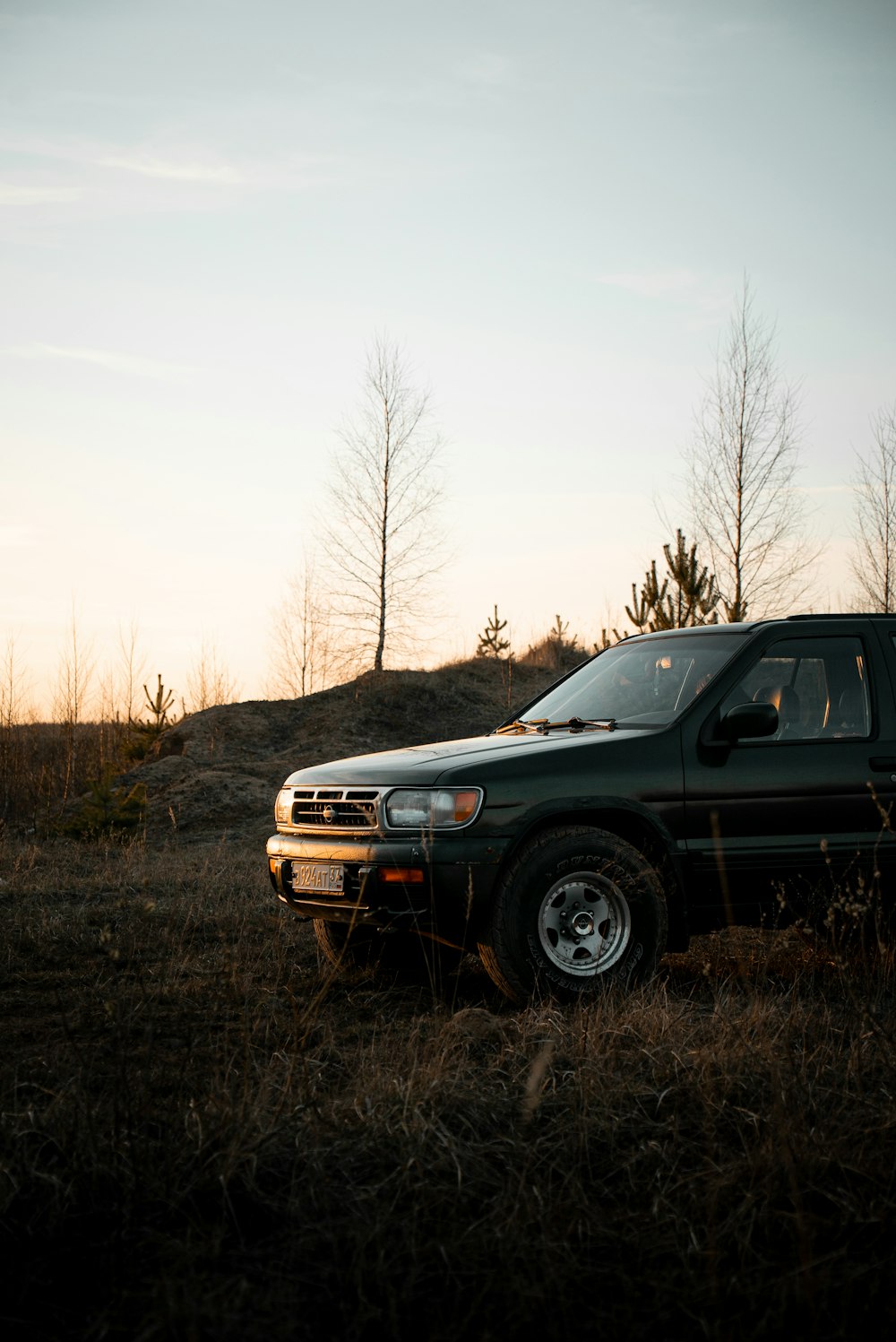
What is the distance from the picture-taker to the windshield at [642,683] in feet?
19.0

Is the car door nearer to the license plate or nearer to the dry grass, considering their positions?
the dry grass

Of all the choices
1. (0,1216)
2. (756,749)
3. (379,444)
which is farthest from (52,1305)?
(379,444)

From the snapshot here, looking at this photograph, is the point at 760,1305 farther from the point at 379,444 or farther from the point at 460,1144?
the point at 379,444

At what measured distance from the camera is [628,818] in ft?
17.6

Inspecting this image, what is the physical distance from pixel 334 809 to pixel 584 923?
4.12 ft

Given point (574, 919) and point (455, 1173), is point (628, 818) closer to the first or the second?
point (574, 919)

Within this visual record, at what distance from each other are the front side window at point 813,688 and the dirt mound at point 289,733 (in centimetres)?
988

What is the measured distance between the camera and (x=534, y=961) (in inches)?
197

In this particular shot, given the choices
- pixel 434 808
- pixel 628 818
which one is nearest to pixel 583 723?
pixel 628 818

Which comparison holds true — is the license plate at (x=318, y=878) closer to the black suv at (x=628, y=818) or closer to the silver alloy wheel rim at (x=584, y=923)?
the black suv at (x=628, y=818)

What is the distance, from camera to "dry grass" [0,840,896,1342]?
2521 mm

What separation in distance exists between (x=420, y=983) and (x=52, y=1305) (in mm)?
3423

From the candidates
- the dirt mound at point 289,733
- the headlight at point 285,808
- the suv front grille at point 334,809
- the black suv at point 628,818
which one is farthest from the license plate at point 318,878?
the dirt mound at point 289,733

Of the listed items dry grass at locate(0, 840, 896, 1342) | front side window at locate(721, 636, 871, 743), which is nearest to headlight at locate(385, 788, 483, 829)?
dry grass at locate(0, 840, 896, 1342)
